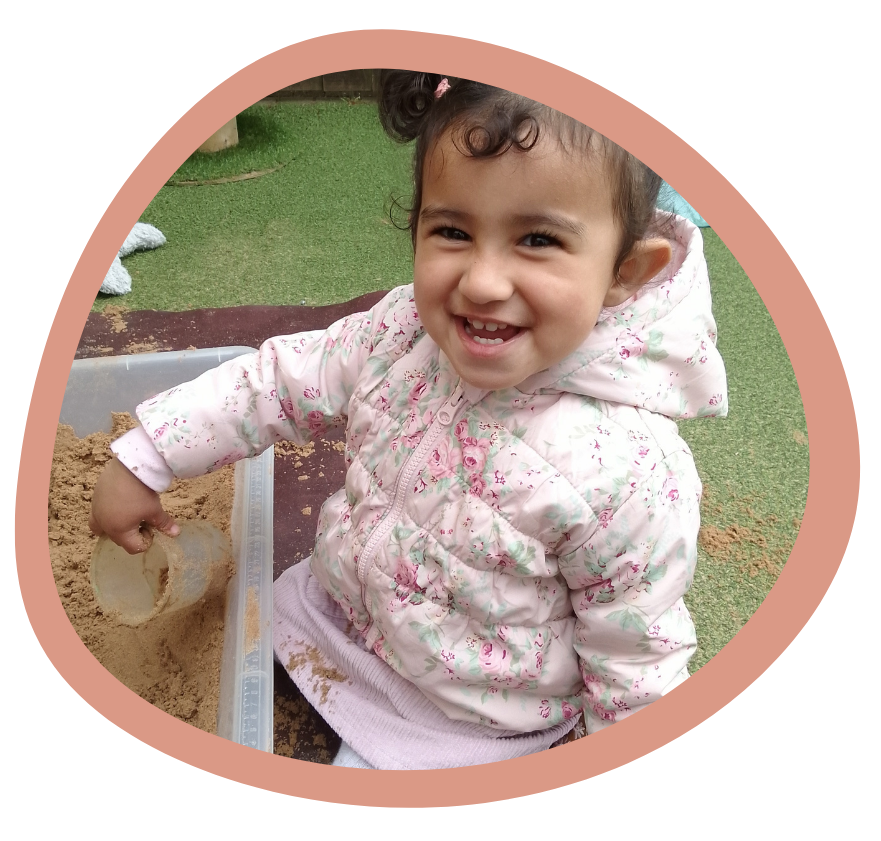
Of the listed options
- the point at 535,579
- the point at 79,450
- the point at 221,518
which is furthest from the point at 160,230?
the point at 535,579

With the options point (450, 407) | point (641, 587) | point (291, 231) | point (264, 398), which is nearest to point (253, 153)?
point (291, 231)

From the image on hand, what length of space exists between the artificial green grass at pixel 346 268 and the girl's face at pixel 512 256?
0.58m

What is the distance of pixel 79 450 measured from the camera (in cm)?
95

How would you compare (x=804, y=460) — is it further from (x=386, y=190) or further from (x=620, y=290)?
(x=386, y=190)

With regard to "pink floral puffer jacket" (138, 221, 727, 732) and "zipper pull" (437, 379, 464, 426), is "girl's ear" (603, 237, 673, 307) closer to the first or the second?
"pink floral puffer jacket" (138, 221, 727, 732)

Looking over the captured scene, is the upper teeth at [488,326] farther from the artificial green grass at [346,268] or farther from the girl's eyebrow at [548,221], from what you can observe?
the artificial green grass at [346,268]

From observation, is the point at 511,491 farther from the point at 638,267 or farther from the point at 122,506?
the point at 122,506

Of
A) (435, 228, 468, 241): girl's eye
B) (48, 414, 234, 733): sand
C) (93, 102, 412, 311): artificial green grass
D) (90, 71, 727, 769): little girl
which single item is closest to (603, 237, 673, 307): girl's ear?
(90, 71, 727, 769): little girl

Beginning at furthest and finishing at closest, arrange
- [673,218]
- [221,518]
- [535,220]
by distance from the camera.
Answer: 1. [221,518]
2. [673,218]
3. [535,220]

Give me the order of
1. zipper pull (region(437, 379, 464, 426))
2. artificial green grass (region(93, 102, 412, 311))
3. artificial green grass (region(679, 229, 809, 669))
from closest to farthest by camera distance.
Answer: zipper pull (region(437, 379, 464, 426)) < artificial green grass (region(679, 229, 809, 669)) < artificial green grass (region(93, 102, 412, 311))

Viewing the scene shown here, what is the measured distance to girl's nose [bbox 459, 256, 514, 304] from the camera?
479 millimetres

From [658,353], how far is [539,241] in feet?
0.45

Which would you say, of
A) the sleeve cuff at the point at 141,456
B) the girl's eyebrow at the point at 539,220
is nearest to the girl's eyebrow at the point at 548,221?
the girl's eyebrow at the point at 539,220

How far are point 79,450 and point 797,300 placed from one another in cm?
83
